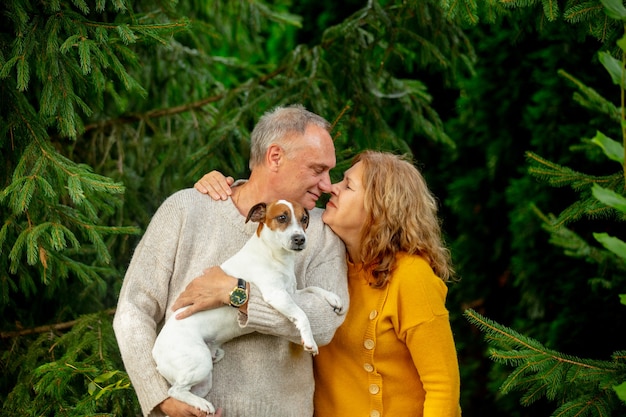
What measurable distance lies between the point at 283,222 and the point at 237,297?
311mm

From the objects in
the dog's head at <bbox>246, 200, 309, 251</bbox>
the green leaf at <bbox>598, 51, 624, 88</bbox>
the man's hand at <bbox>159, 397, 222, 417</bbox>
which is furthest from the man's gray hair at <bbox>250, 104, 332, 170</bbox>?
the green leaf at <bbox>598, 51, 624, 88</bbox>

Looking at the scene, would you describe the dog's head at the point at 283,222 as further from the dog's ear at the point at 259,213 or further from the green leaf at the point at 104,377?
the green leaf at the point at 104,377

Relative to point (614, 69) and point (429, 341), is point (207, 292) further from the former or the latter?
point (614, 69)

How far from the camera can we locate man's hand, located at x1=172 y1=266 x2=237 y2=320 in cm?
267

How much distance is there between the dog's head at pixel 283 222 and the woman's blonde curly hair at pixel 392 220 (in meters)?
0.37

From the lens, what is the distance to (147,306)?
2.89 m

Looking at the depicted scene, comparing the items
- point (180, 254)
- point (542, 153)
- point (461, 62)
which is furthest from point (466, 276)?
point (180, 254)

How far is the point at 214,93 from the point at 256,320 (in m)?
2.80

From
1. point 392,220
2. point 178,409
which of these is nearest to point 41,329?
point 178,409

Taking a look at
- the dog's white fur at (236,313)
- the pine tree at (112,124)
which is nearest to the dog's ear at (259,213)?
the dog's white fur at (236,313)

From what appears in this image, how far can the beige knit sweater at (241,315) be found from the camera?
274cm

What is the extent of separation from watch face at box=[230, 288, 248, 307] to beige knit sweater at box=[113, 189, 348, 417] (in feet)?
0.10

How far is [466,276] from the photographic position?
18.1ft

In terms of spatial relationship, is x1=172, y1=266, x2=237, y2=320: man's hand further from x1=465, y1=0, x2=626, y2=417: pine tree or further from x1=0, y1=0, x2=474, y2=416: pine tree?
x1=465, y1=0, x2=626, y2=417: pine tree
